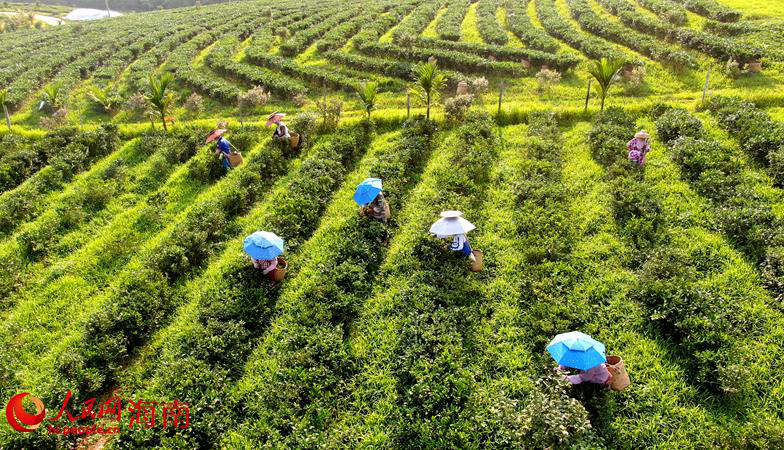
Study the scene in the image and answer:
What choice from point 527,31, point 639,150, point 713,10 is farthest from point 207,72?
point 713,10

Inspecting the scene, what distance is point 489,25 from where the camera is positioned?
37.2m

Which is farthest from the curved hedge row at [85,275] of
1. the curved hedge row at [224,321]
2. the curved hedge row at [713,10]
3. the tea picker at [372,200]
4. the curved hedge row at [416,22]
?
the curved hedge row at [713,10]

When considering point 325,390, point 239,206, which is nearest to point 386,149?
point 239,206

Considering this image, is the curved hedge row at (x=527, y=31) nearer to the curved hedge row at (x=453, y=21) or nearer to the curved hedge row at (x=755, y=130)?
the curved hedge row at (x=453, y=21)

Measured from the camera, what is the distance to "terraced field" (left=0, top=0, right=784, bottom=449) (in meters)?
8.60

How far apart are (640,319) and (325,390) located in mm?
7259

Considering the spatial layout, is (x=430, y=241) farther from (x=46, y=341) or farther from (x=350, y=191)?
(x=46, y=341)

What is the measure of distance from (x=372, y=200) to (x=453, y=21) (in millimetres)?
32617

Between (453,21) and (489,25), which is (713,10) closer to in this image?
(489,25)

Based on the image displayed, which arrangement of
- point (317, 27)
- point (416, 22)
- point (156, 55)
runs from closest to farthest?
point (156, 55), point (416, 22), point (317, 27)

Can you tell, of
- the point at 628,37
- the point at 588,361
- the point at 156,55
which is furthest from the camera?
the point at 156,55

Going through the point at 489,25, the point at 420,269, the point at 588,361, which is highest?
the point at 489,25

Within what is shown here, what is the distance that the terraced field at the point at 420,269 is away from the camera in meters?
8.60

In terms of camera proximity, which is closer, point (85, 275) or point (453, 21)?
point (85, 275)
